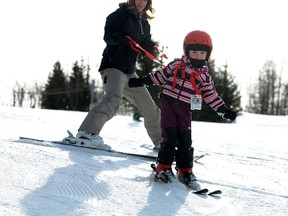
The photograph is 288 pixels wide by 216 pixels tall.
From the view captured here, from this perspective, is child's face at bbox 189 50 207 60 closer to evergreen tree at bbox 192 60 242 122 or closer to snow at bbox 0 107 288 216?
snow at bbox 0 107 288 216

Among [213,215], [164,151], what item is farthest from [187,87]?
[213,215]

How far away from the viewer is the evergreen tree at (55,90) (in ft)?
159

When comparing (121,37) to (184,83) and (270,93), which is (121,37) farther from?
(270,93)

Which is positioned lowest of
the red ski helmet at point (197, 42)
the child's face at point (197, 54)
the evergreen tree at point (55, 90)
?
the child's face at point (197, 54)

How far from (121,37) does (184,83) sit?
3.50 ft

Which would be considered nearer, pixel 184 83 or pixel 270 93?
pixel 184 83

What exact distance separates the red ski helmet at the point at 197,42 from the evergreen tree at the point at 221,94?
29118 millimetres

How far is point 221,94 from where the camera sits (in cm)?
3594

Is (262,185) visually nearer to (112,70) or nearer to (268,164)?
(268,164)

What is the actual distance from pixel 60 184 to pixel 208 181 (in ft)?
4.53

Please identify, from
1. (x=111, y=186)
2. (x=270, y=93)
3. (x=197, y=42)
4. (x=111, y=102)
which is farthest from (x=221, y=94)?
(x=111, y=186)

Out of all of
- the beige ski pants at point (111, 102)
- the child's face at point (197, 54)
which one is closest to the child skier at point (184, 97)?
the child's face at point (197, 54)

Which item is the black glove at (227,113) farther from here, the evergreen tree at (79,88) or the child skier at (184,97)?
the evergreen tree at (79,88)

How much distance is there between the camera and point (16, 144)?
349 centimetres
